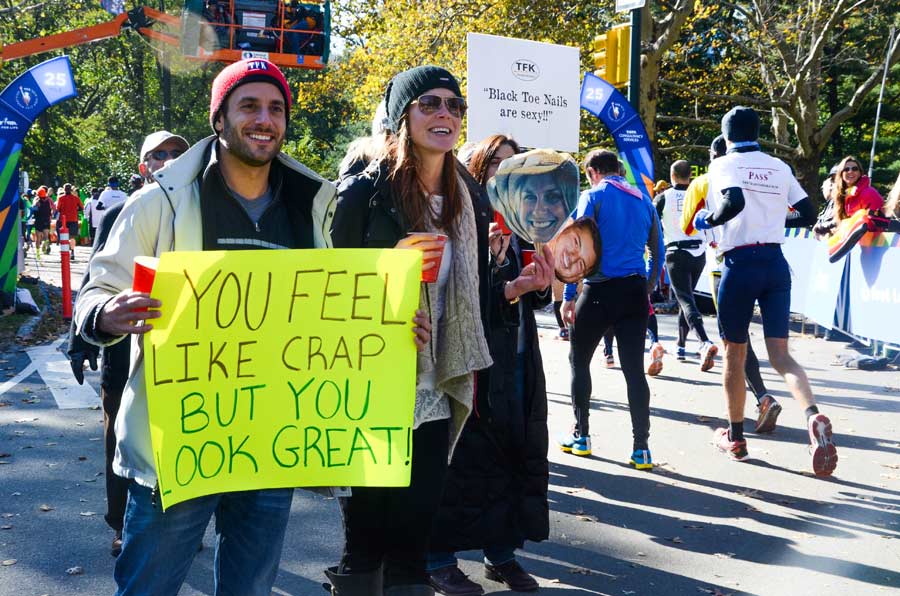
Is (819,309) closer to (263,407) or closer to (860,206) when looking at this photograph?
(860,206)

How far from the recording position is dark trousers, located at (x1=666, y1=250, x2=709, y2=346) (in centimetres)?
1081

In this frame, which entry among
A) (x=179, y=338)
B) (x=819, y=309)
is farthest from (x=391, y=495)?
(x=819, y=309)

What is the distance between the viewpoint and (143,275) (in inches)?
102

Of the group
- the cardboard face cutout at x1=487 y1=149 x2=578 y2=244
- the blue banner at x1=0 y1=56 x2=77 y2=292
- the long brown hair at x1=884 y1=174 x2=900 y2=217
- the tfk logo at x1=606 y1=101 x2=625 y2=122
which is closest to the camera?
the cardboard face cutout at x1=487 y1=149 x2=578 y2=244

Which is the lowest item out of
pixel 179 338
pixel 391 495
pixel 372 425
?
pixel 391 495

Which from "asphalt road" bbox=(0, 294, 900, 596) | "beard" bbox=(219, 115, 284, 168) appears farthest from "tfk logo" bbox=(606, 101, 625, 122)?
"beard" bbox=(219, 115, 284, 168)

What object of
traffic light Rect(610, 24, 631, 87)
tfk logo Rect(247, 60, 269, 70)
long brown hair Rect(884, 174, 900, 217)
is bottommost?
long brown hair Rect(884, 174, 900, 217)

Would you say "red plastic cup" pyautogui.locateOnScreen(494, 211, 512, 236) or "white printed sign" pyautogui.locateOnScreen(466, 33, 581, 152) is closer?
"red plastic cup" pyautogui.locateOnScreen(494, 211, 512, 236)

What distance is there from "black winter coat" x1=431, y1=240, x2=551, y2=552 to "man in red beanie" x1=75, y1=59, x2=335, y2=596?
5.13ft

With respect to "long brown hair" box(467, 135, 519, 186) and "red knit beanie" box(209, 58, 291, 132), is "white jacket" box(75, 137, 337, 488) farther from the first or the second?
"long brown hair" box(467, 135, 519, 186)

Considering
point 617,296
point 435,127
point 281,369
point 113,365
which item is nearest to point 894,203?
point 617,296

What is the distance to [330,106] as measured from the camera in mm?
53688

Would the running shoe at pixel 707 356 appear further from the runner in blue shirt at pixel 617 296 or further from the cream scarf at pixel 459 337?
the cream scarf at pixel 459 337

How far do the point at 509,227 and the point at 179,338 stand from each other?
1530 millimetres
